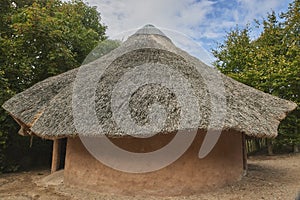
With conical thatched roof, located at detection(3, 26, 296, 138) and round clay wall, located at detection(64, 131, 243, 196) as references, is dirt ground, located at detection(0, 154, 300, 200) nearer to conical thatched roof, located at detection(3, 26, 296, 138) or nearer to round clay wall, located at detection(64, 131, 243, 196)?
round clay wall, located at detection(64, 131, 243, 196)

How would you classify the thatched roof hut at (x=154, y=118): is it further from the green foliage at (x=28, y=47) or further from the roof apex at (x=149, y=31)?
the green foliage at (x=28, y=47)

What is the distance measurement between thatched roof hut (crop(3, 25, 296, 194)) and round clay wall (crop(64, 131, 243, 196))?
0.07 feet

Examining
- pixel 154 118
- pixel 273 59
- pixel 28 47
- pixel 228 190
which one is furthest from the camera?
pixel 273 59

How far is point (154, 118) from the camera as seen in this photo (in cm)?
505

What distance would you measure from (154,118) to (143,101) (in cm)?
53

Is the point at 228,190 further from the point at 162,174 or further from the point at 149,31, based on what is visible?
the point at 149,31

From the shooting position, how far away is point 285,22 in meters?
14.4

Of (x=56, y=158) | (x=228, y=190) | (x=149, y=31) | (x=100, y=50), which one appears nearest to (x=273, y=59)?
(x=149, y=31)

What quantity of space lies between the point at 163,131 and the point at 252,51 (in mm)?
10651

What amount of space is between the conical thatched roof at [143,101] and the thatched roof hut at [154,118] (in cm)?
2

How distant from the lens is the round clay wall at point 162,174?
5473mm

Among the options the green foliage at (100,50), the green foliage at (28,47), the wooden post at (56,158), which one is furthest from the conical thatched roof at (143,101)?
the green foliage at (100,50)

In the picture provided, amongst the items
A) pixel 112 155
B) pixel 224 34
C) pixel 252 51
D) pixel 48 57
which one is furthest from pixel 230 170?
pixel 224 34

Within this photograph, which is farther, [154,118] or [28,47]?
[28,47]
